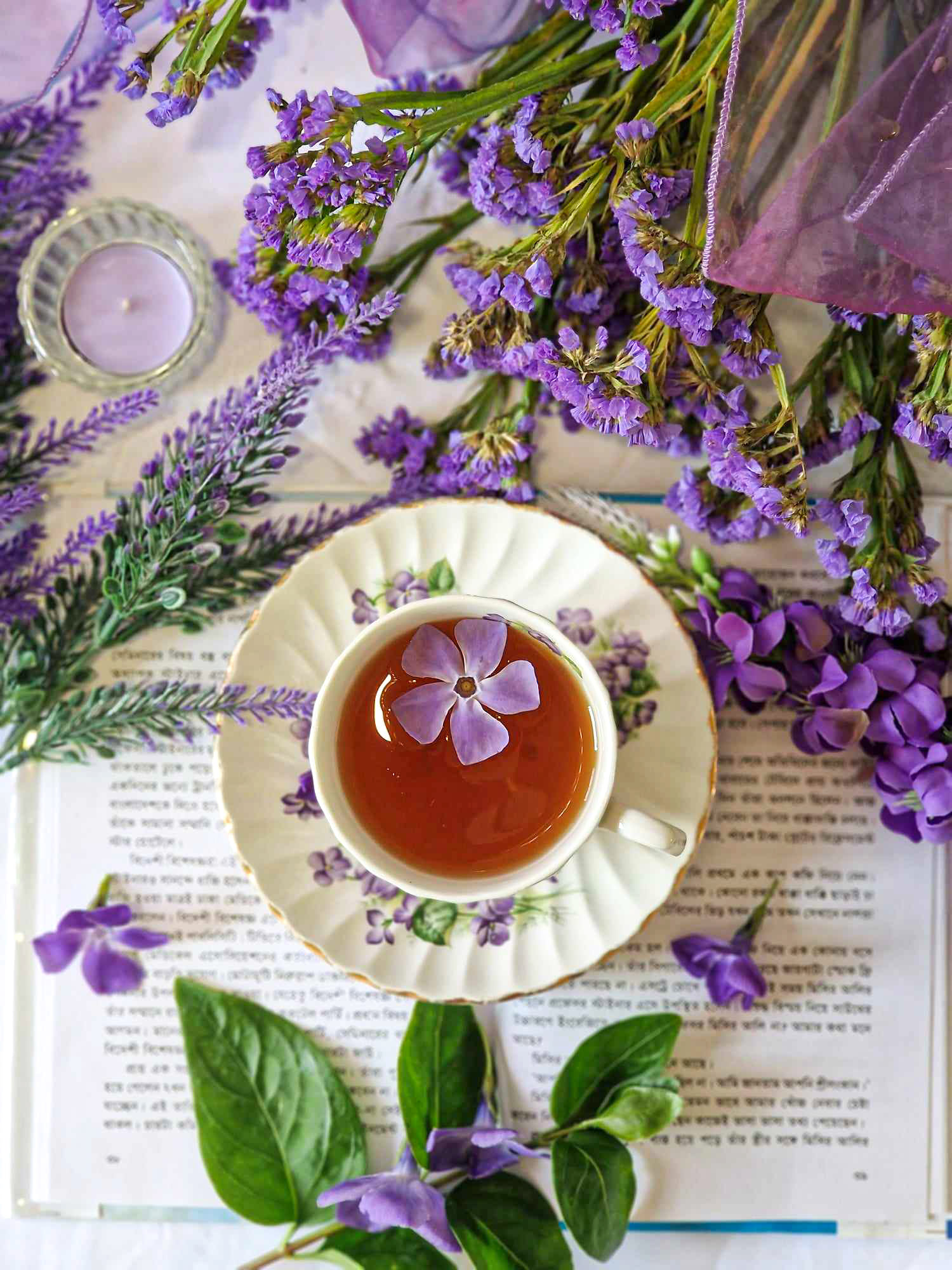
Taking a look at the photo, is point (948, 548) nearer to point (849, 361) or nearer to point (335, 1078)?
point (849, 361)

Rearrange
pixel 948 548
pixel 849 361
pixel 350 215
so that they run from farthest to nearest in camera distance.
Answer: pixel 948 548
pixel 849 361
pixel 350 215

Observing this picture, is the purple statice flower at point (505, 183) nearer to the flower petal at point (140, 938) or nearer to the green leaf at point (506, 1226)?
the flower petal at point (140, 938)

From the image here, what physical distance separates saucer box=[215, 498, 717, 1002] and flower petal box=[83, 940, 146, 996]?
0.58ft

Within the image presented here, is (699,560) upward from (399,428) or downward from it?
downward

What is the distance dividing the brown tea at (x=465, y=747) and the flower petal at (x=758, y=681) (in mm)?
140

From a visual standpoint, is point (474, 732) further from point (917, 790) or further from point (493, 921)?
point (917, 790)

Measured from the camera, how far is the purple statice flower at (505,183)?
2.18ft

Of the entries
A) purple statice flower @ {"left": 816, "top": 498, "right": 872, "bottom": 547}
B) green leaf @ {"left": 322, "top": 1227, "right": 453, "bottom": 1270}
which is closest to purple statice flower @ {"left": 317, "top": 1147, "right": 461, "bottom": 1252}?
green leaf @ {"left": 322, "top": 1227, "right": 453, "bottom": 1270}

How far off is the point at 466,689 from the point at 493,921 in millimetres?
196

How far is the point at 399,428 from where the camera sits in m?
0.86

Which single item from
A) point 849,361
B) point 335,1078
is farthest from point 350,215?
point 335,1078

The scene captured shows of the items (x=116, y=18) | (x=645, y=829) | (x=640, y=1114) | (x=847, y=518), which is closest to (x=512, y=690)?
(x=645, y=829)

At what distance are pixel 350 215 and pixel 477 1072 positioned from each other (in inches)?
25.4

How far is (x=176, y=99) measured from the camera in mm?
573
